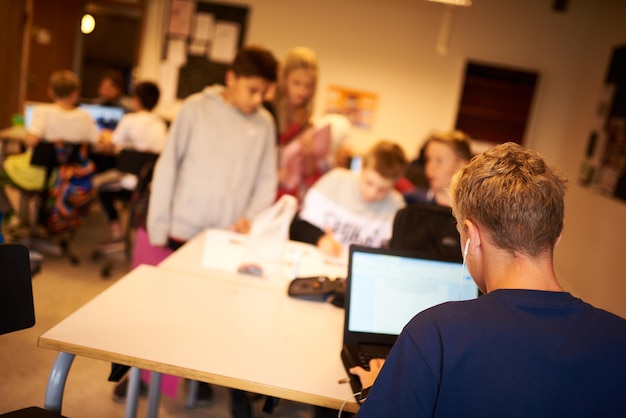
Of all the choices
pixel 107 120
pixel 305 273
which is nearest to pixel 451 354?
pixel 305 273

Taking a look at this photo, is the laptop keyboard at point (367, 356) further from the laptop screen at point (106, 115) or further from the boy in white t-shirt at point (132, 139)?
the laptop screen at point (106, 115)

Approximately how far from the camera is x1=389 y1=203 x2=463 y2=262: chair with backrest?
7.38ft

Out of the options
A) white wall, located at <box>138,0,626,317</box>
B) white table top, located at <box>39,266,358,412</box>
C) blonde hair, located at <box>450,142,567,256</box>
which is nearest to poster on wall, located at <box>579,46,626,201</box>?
white wall, located at <box>138,0,626,317</box>

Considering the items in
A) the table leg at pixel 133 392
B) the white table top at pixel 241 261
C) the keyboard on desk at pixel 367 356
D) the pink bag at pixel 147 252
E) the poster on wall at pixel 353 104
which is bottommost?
the table leg at pixel 133 392

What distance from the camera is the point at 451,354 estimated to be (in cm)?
92

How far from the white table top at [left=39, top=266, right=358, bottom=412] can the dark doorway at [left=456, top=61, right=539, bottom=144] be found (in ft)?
15.8

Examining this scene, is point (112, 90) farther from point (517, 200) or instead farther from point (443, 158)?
point (517, 200)

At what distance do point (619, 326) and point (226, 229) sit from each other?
1898 millimetres

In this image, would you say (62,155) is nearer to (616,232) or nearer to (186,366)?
(186,366)

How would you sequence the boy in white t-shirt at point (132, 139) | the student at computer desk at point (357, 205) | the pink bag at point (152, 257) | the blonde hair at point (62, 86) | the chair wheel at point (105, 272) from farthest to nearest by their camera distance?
the boy in white t-shirt at point (132, 139), the blonde hair at point (62, 86), the chair wheel at point (105, 272), the student at computer desk at point (357, 205), the pink bag at point (152, 257)

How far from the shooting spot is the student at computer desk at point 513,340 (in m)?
Answer: 0.92

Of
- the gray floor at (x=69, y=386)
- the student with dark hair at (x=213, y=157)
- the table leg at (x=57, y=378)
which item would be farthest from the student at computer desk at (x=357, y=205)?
the table leg at (x=57, y=378)

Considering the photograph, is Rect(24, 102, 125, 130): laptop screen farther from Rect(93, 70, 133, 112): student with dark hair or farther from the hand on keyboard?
the hand on keyboard

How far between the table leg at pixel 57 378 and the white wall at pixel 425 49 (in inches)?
200
